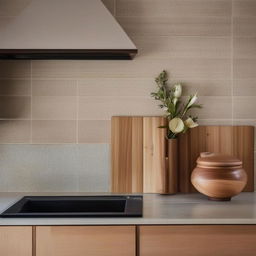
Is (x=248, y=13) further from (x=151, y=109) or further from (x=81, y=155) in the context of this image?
(x=81, y=155)

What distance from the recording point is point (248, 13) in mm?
Result: 1969

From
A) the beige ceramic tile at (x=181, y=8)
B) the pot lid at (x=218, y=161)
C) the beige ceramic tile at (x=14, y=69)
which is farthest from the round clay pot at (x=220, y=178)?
the beige ceramic tile at (x=14, y=69)

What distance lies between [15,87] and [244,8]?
1.35m

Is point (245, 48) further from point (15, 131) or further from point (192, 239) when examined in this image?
point (15, 131)

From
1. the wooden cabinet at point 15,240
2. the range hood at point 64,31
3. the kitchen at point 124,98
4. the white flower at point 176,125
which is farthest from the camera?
the kitchen at point 124,98

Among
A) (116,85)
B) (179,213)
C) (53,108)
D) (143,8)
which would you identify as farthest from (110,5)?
(179,213)

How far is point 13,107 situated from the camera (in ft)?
6.40

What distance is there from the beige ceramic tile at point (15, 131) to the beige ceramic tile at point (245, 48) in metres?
1.24

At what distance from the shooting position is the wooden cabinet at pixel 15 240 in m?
1.38

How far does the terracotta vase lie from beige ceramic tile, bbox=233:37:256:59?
0.62 metres

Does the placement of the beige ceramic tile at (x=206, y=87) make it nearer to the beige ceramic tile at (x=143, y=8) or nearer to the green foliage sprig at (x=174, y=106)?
the green foliage sprig at (x=174, y=106)

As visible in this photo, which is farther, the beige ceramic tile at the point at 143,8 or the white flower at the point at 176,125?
the beige ceramic tile at the point at 143,8

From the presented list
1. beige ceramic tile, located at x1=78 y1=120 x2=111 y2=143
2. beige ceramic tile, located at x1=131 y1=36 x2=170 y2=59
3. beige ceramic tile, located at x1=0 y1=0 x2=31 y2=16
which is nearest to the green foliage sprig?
beige ceramic tile, located at x1=131 y1=36 x2=170 y2=59

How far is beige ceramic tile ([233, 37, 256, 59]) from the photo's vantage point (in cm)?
197
